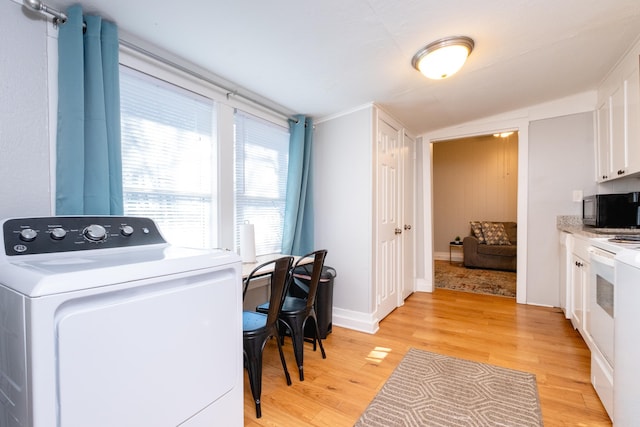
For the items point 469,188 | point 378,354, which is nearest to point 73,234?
point 378,354

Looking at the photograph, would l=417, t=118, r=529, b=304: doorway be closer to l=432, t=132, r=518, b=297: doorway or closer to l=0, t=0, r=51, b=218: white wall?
l=432, t=132, r=518, b=297: doorway

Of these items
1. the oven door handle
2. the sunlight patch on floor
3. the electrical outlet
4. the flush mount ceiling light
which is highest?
the flush mount ceiling light

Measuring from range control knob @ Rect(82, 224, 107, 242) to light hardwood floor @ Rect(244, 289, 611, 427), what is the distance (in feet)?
3.93

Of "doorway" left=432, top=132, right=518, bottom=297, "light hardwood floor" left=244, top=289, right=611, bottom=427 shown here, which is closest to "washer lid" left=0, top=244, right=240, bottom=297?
"light hardwood floor" left=244, top=289, right=611, bottom=427

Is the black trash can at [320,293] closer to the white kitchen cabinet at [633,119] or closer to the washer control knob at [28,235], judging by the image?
the washer control knob at [28,235]

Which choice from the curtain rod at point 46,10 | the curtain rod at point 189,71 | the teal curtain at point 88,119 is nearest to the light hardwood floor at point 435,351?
the teal curtain at point 88,119

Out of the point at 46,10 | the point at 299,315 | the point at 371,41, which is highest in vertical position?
the point at 371,41

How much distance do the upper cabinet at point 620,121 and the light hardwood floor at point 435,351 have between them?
4.91 ft

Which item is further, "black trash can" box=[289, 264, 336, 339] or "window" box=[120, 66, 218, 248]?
"black trash can" box=[289, 264, 336, 339]

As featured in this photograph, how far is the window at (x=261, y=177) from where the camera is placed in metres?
2.49

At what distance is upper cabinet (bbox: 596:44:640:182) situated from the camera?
208 cm

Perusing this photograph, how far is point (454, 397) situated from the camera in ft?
5.67

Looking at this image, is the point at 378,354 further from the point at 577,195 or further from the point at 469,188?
the point at 469,188

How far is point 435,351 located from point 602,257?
1283 millimetres
